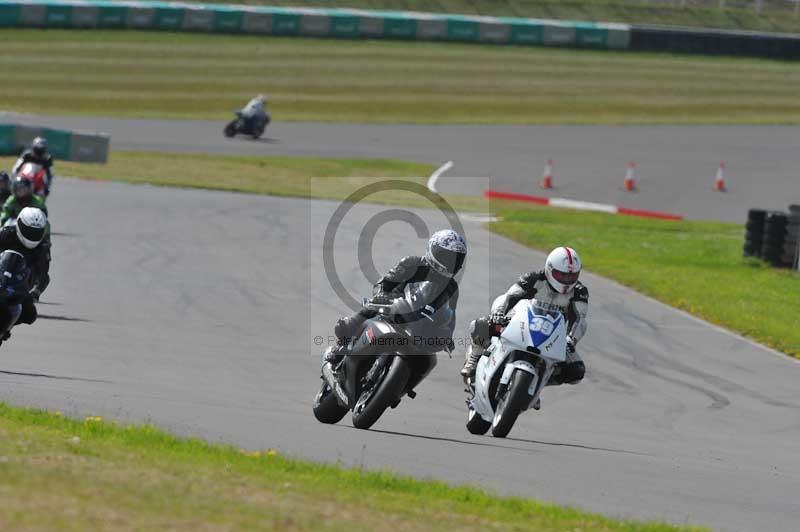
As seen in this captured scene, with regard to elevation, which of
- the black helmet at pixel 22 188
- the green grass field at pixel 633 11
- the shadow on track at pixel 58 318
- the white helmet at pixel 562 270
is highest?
the green grass field at pixel 633 11

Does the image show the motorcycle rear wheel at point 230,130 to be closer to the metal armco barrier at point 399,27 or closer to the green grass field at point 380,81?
the green grass field at point 380,81

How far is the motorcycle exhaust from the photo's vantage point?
439 inches

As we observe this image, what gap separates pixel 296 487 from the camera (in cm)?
771

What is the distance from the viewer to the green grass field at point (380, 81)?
166ft

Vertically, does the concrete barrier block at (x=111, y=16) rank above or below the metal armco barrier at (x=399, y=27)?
below

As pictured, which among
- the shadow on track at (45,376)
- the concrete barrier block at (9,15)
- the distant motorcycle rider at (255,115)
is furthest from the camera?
the concrete barrier block at (9,15)

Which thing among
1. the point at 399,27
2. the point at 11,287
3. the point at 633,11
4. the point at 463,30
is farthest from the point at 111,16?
the point at 11,287

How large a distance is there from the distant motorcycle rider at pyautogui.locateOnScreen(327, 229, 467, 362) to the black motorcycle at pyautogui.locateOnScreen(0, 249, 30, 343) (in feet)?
11.2

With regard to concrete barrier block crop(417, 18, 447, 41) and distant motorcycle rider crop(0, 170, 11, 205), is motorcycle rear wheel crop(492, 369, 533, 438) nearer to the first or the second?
distant motorcycle rider crop(0, 170, 11, 205)

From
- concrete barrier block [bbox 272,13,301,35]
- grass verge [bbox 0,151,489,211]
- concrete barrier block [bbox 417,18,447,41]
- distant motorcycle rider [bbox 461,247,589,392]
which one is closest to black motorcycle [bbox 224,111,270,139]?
grass verge [bbox 0,151,489,211]

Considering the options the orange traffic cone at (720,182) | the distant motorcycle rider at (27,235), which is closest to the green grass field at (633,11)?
→ the orange traffic cone at (720,182)

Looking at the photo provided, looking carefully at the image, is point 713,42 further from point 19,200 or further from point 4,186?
point 19,200

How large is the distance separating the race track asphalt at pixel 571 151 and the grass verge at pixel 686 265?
12.0 feet

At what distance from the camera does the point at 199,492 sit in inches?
276
